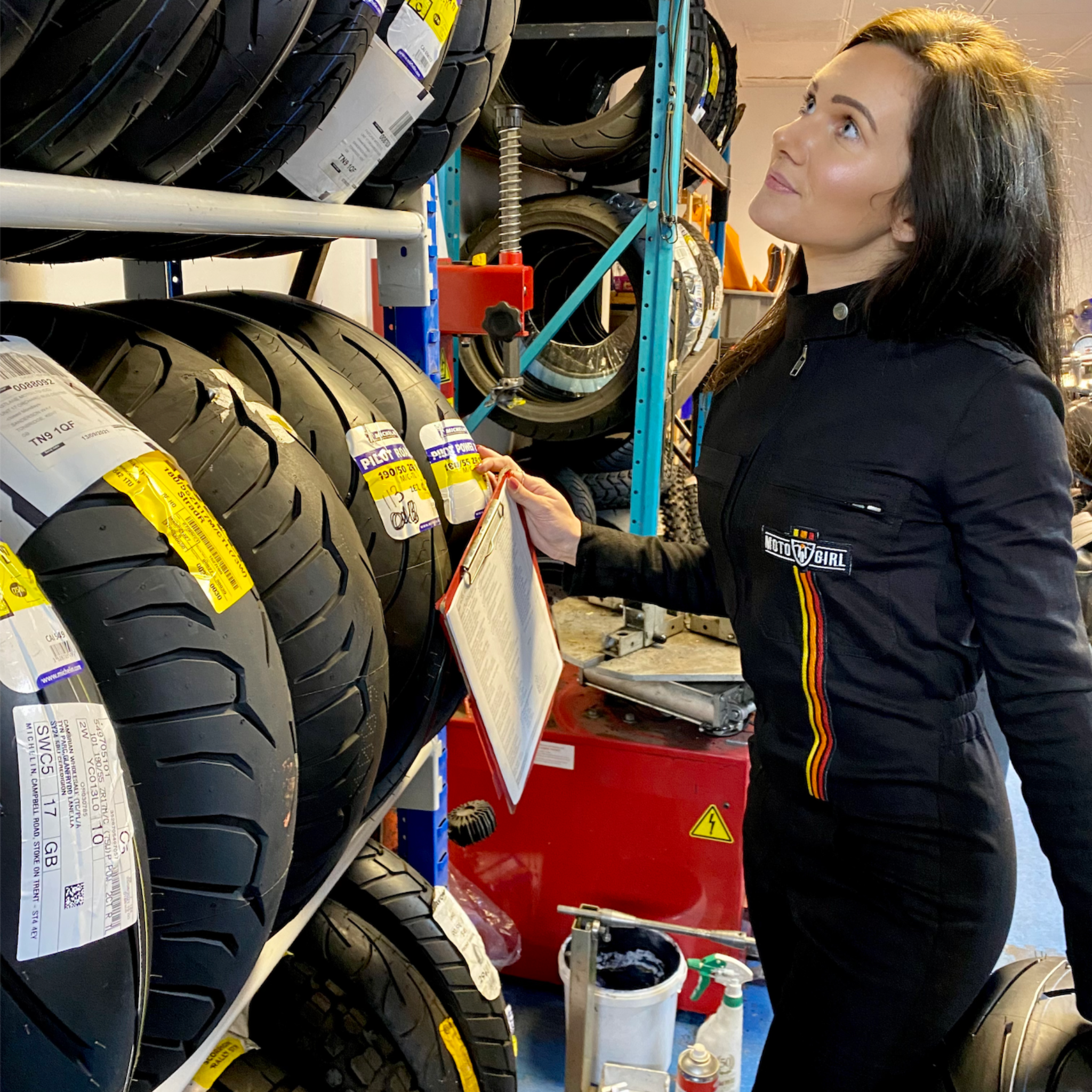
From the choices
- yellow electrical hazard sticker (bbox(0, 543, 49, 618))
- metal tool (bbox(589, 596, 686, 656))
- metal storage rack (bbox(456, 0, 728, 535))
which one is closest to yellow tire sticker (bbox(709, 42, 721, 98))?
metal storage rack (bbox(456, 0, 728, 535))

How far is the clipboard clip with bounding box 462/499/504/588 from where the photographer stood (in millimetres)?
948

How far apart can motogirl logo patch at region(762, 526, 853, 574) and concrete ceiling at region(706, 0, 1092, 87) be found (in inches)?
215

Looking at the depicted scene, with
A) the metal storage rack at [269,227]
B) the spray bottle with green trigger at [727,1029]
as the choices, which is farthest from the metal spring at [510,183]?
the spray bottle with green trigger at [727,1029]

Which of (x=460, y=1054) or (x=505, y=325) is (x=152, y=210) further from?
(x=460, y=1054)

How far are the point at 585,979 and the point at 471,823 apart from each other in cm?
55

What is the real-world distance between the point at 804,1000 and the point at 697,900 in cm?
100

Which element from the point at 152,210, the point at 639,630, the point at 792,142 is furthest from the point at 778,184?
the point at 639,630

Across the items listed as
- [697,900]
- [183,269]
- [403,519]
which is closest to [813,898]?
[403,519]

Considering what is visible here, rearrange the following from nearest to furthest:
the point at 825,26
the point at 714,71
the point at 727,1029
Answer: the point at 727,1029, the point at 714,71, the point at 825,26

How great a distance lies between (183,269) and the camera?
1620 millimetres

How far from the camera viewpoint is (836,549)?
1.16 metres

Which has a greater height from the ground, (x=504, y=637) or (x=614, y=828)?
(x=504, y=637)

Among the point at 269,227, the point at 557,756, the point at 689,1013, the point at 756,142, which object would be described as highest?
the point at 756,142

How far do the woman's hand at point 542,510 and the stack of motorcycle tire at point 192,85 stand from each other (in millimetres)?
381
